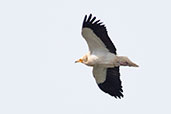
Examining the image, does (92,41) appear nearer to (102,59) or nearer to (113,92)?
(102,59)

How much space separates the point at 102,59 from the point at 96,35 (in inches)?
34.9

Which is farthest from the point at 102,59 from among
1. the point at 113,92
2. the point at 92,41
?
the point at 113,92

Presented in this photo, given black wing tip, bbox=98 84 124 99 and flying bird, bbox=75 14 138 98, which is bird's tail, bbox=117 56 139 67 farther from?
black wing tip, bbox=98 84 124 99

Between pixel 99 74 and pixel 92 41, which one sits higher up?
pixel 92 41

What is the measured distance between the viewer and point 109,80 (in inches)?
746

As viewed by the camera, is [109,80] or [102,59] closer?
[102,59]

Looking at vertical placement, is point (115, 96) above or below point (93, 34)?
below

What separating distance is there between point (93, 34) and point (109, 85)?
222cm

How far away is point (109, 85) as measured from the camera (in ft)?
62.4

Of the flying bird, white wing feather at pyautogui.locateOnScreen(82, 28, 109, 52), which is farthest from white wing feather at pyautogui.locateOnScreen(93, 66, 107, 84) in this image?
white wing feather at pyautogui.locateOnScreen(82, 28, 109, 52)

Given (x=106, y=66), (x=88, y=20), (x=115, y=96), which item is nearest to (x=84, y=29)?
(x=88, y=20)

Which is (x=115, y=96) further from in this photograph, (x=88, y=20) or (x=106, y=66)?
(x=88, y=20)

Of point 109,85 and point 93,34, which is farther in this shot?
point 109,85

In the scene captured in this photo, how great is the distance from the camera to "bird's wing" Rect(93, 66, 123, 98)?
18.7 metres
